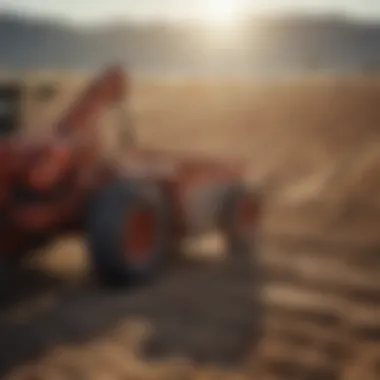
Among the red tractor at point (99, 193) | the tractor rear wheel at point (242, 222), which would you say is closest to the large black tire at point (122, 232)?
the red tractor at point (99, 193)

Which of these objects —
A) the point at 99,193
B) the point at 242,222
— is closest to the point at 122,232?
the point at 99,193

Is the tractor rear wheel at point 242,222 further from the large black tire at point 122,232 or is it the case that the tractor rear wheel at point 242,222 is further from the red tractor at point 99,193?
the large black tire at point 122,232

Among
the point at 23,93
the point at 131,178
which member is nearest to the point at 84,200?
the point at 131,178

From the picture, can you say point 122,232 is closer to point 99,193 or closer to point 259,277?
point 99,193

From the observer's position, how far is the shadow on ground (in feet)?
4.11

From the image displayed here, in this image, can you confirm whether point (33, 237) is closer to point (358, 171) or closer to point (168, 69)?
point (168, 69)

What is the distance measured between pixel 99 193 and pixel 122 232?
68mm

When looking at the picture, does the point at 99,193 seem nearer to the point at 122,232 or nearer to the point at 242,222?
the point at 122,232

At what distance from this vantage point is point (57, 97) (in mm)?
1309

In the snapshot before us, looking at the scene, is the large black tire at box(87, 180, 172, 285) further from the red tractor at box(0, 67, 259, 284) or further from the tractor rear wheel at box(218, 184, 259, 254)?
the tractor rear wheel at box(218, 184, 259, 254)

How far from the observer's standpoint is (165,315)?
1.28m

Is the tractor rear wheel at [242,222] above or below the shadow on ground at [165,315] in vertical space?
above

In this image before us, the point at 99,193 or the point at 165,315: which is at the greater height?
the point at 99,193

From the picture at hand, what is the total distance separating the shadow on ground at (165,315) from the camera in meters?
1.25
